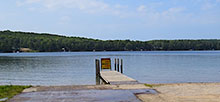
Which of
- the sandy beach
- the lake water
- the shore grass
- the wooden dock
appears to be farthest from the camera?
the lake water

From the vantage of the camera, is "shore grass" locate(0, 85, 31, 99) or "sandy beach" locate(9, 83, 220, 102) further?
"shore grass" locate(0, 85, 31, 99)

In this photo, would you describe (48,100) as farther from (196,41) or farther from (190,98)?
(196,41)

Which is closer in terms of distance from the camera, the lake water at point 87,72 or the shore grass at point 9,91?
the shore grass at point 9,91

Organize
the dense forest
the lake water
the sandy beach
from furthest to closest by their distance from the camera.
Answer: the dense forest, the lake water, the sandy beach

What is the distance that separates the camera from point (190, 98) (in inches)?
374

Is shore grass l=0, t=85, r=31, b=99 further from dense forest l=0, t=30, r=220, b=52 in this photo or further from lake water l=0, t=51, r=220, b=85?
dense forest l=0, t=30, r=220, b=52

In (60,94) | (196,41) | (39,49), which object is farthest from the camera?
(196,41)

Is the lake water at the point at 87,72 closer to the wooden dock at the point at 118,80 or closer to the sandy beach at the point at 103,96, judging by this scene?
the wooden dock at the point at 118,80

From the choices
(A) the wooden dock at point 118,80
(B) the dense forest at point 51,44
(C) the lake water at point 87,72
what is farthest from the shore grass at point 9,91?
(B) the dense forest at point 51,44

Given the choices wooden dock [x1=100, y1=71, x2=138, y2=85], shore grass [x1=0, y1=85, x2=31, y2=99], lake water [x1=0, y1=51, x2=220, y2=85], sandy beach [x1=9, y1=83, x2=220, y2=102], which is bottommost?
lake water [x1=0, y1=51, x2=220, y2=85]

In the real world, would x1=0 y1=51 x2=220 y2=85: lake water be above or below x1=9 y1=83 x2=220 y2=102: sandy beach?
below

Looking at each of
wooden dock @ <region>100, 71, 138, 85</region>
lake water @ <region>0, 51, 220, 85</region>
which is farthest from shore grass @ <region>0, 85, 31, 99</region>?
lake water @ <region>0, 51, 220, 85</region>

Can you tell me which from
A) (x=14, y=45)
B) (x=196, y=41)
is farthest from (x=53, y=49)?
(x=196, y=41)

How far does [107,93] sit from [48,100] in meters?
2.27
